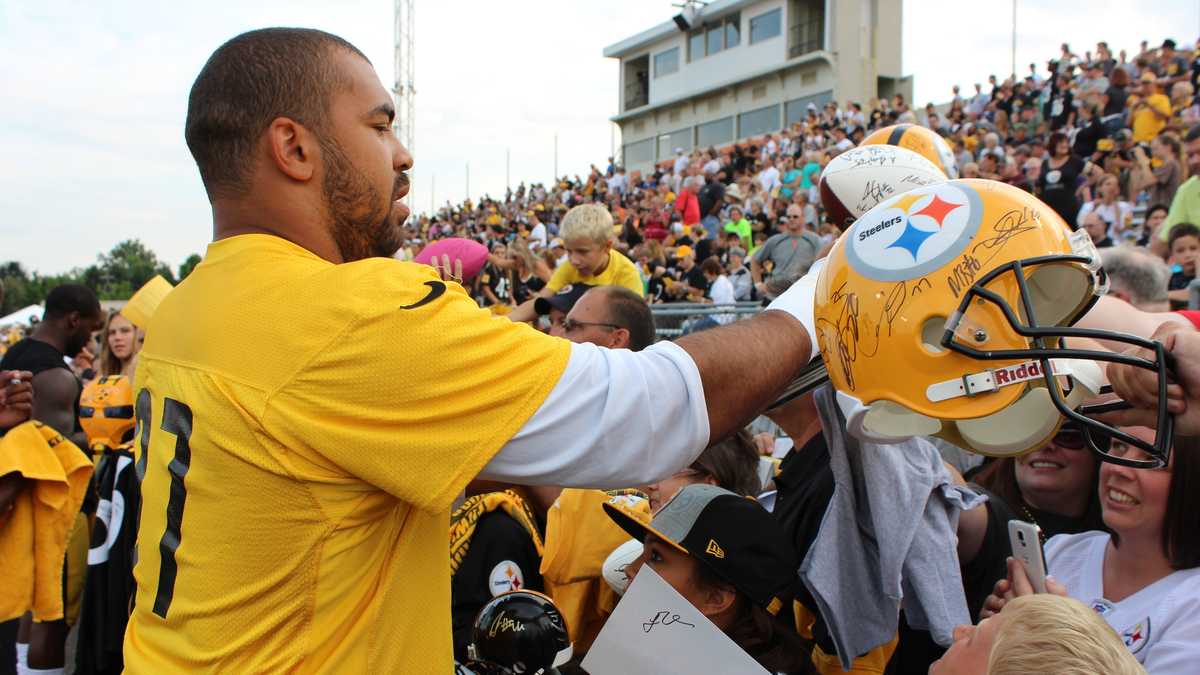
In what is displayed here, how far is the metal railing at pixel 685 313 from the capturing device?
7840 millimetres

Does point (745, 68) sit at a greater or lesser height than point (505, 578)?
greater

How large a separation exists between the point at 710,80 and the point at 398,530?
42962 millimetres

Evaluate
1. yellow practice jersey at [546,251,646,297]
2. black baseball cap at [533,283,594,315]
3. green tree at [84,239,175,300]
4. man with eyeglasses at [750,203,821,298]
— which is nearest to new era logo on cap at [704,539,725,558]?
black baseball cap at [533,283,594,315]

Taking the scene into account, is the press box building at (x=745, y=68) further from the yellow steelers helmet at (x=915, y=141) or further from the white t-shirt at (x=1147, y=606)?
the yellow steelers helmet at (x=915, y=141)

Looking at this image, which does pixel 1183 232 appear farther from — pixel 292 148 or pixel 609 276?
pixel 292 148

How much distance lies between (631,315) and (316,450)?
113 inches

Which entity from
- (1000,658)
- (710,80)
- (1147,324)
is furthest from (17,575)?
(710,80)

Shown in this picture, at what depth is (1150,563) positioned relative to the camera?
268 cm

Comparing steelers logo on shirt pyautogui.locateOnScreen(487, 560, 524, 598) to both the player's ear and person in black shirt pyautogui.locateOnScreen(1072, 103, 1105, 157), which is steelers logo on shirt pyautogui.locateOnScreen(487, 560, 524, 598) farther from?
person in black shirt pyautogui.locateOnScreen(1072, 103, 1105, 157)

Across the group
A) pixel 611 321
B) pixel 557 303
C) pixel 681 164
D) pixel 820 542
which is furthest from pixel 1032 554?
pixel 681 164

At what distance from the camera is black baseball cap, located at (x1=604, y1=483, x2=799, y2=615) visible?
2607mm

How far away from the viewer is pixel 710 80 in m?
42.5

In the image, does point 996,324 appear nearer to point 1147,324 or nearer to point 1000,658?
point 1147,324

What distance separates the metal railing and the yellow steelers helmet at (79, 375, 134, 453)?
3810 mm
